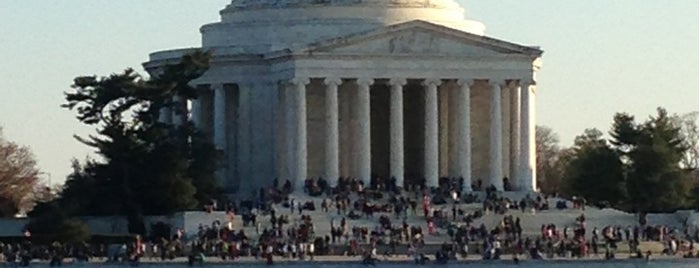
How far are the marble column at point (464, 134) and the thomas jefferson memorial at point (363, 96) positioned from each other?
8 cm

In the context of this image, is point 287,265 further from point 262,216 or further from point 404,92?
point 404,92

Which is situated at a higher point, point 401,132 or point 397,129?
point 397,129

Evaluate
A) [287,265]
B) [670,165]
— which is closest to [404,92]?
[670,165]

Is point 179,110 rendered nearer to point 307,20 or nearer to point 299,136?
point 299,136

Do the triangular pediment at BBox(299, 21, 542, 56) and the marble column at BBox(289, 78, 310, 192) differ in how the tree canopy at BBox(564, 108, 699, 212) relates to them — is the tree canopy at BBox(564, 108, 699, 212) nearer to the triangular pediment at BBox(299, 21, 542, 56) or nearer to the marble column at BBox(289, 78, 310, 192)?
the triangular pediment at BBox(299, 21, 542, 56)

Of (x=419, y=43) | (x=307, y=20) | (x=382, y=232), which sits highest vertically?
(x=307, y=20)

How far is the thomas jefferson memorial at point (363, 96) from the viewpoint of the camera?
568 ft

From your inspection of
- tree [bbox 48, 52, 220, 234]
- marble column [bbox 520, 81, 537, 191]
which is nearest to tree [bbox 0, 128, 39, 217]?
tree [bbox 48, 52, 220, 234]

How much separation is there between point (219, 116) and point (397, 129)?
11.8m

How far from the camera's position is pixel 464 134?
575 feet

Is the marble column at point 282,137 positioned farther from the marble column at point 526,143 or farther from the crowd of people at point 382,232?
the marble column at point 526,143

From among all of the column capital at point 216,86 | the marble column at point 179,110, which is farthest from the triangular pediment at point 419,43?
the column capital at point 216,86

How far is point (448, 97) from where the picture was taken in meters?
177

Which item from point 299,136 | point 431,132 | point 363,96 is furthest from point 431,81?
point 299,136
